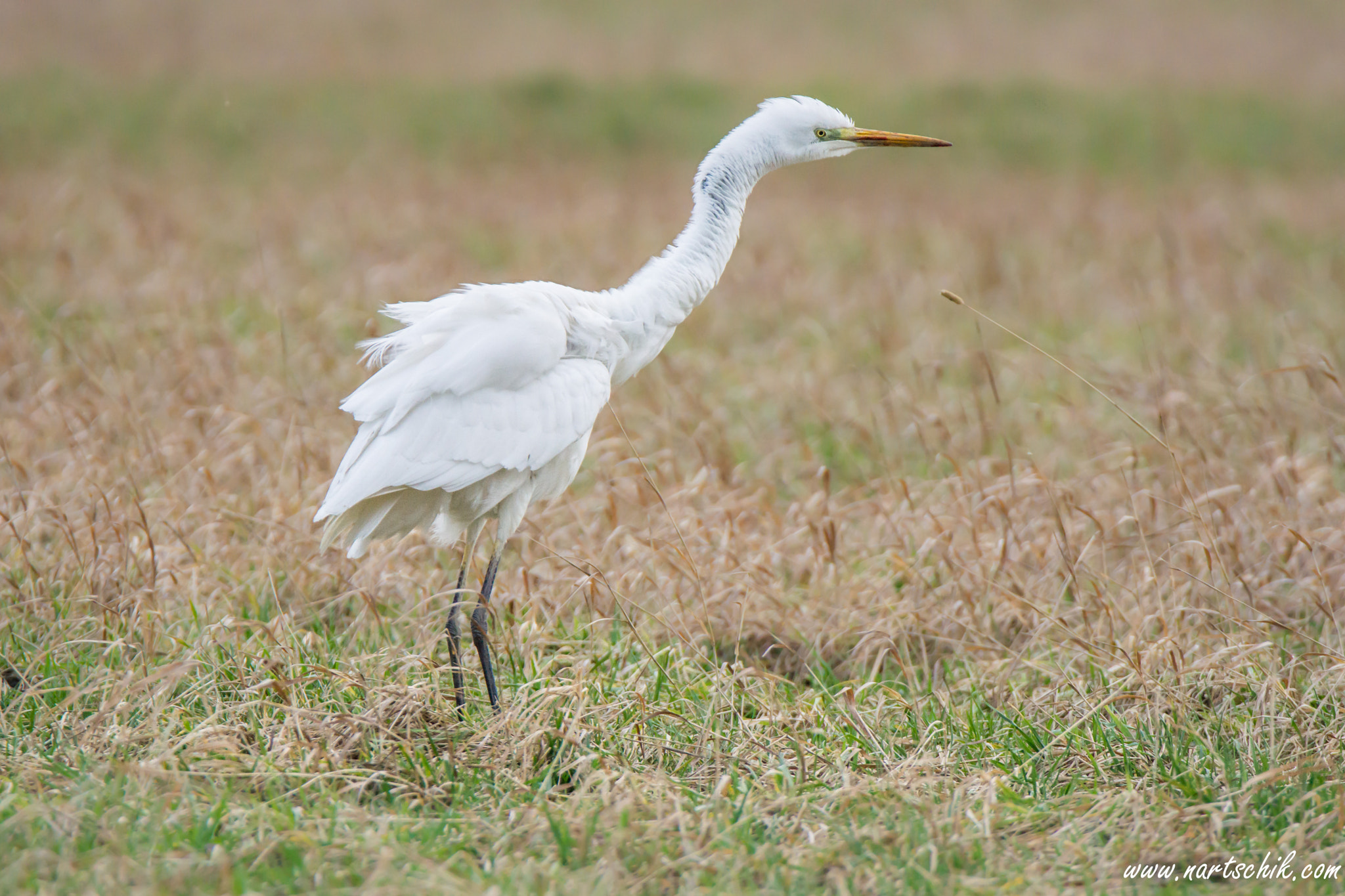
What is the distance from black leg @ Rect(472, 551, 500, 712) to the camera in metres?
3.22

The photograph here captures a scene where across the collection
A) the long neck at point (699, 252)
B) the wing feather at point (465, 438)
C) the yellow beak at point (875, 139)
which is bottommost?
the wing feather at point (465, 438)

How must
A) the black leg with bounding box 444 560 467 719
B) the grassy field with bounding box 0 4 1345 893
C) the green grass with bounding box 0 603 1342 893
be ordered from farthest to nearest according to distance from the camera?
the black leg with bounding box 444 560 467 719 < the grassy field with bounding box 0 4 1345 893 < the green grass with bounding box 0 603 1342 893

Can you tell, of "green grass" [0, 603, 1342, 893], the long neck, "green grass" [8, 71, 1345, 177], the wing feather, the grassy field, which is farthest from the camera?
"green grass" [8, 71, 1345, 177]

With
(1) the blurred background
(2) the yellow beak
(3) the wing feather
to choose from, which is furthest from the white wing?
(1) the blurred background

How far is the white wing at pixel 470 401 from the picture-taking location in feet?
10.00

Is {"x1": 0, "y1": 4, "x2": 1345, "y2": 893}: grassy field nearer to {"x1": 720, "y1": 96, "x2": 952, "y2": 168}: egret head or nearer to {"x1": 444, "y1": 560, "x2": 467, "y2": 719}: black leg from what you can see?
{"x1": 444, "y1": 560, "x2": 467, "y2": 719}: black leg

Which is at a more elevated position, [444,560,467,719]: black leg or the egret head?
the egret head

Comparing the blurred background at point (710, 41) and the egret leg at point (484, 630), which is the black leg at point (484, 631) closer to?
the egret leg at point (484, 630)

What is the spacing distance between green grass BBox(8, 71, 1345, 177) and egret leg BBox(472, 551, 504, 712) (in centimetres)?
1085

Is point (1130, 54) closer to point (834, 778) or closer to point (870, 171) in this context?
point (870, 171)

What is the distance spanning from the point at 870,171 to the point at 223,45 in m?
9.35

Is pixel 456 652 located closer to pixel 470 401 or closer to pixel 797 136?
pixel 470 401

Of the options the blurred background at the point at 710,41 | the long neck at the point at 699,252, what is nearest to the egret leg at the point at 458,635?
the long neck at the point at 699,252

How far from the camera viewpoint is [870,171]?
45.5ft
